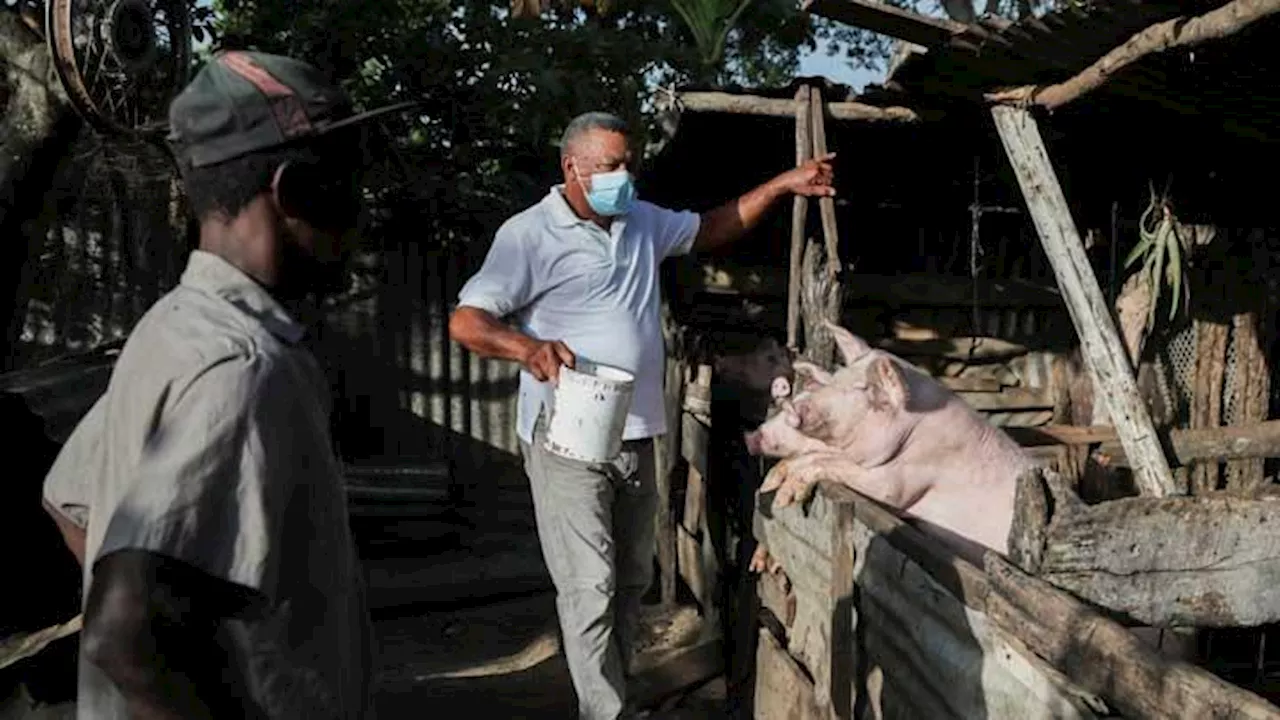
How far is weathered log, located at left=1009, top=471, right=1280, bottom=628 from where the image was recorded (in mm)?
2643

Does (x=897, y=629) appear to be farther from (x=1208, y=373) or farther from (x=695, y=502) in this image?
(x=1208, y=373)

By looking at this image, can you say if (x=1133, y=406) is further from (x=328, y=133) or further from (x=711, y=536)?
(x=328, y=133)

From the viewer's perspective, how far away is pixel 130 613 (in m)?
1.47

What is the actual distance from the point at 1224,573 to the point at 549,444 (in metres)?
1.97

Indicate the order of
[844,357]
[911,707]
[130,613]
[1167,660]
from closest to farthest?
[130,613]
[1167,660]
[911,707]
[844,357]

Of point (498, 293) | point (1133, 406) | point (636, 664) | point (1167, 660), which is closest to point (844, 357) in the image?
point (1133, 406)

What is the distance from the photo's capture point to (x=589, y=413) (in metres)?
3.81

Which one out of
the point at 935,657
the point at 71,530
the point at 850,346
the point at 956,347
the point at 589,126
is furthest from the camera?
the point at 956,347

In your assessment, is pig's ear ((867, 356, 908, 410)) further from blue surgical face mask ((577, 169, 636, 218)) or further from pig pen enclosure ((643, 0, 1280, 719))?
blue surgical face mask ((577, 169, 636, 218))

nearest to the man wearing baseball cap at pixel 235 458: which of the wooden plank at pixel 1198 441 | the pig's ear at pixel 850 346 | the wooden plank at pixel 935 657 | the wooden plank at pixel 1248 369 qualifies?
the wooden plank at pixel 935 657

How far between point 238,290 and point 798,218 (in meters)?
3.49

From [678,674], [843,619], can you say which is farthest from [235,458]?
[678,674]

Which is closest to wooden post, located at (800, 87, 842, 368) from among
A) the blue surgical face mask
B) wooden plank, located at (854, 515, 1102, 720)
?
the blue surgical face mask

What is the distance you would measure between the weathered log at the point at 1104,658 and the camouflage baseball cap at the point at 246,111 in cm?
154
